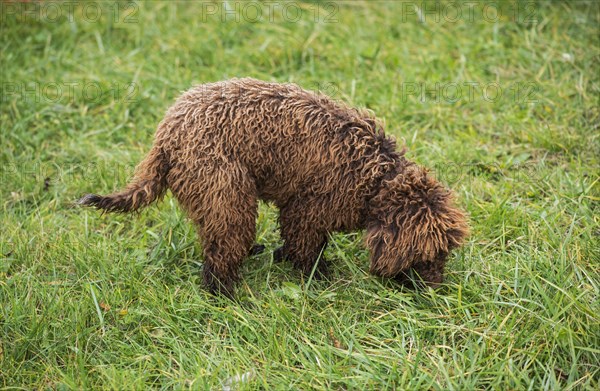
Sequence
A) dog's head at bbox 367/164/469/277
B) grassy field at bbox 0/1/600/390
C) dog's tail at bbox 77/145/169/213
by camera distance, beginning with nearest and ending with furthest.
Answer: grassy field at bbox 0/1/600/390 → dog's head at bbox 367/164/469/277 → dog's tail at bbox 77/145/169/213

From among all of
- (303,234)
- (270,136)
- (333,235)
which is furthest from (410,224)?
(270,136)

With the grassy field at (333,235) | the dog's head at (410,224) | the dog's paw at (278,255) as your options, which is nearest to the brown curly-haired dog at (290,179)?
the dog's head at (410,224)

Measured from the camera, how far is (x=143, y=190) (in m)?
3.55

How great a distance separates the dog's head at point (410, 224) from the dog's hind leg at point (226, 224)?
0.71 m

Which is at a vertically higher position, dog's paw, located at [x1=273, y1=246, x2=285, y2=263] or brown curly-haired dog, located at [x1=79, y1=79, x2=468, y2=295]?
brown curly-haired dog, located at [x1=79, y1=79, x2=468, y2=295]

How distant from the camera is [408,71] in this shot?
587cm

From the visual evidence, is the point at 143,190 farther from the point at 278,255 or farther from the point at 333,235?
the point at 333,235

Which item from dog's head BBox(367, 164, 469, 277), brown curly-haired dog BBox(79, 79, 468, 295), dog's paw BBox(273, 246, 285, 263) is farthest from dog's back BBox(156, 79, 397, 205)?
dog's paw BBox(273, 246, 285, 263)

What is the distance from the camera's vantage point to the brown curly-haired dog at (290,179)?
3441mm

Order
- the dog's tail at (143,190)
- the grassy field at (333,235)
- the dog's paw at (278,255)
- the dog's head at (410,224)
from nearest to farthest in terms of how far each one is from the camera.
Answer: the grassy field at (333,235) → the dog's head at (410,224) → the dog's tail at (143,190) → the dog's paw at (278,255)

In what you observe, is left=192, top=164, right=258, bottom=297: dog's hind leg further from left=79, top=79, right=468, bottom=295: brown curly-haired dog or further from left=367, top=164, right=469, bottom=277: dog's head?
left=367, top=164, right=469, bottom=277: dog's head

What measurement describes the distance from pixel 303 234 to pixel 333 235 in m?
0.53

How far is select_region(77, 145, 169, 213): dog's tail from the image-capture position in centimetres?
354

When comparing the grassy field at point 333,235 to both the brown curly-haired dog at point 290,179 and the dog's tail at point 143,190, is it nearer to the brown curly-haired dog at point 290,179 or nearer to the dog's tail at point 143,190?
the brown curly-haired dog at point 290,179
